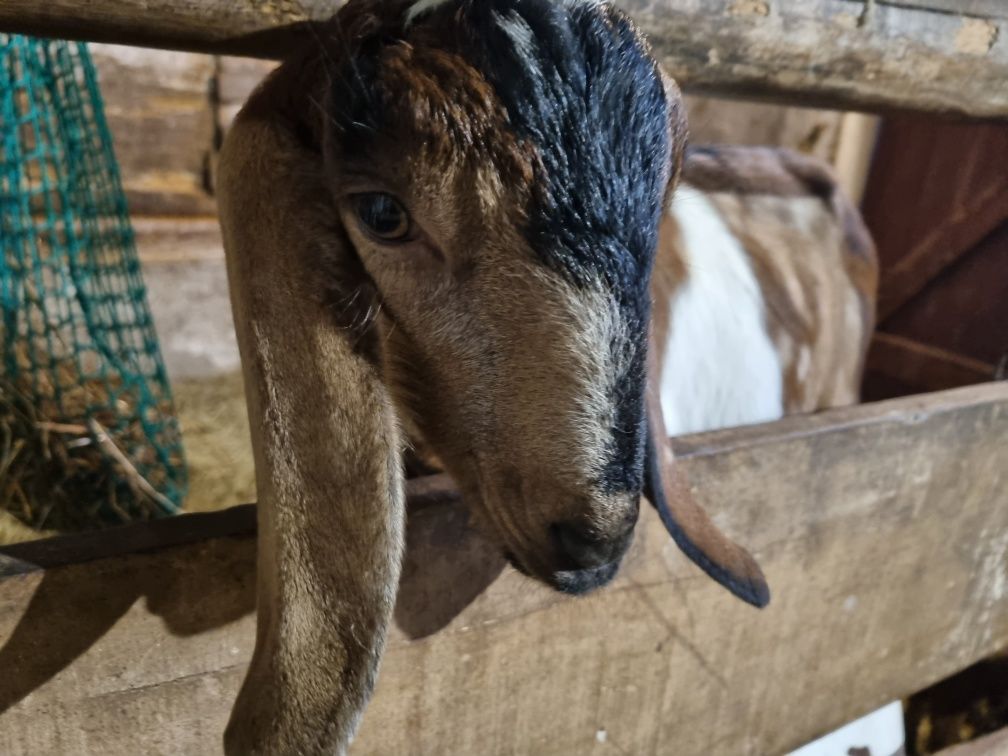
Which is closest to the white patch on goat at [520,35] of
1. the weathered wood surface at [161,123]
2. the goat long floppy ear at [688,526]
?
the goat long floppy ear at [688,526]

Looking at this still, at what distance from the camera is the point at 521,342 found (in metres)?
0.70

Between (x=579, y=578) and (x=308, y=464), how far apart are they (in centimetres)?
30

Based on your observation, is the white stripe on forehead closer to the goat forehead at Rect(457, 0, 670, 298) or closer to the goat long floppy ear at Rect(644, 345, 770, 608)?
the goat forehead at Rect(457, 0, 670, 298)

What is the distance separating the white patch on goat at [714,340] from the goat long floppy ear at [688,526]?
28.4 inches

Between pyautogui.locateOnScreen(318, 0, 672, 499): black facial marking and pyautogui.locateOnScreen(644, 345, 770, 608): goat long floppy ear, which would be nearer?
pyautogui.locateOnScreen(318, 0, 672, 499): black facial marking

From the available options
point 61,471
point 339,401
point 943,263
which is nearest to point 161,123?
point 61,471

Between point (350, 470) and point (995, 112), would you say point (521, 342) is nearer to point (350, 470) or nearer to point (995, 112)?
point (350, 470)

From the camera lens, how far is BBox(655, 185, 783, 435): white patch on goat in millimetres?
1820

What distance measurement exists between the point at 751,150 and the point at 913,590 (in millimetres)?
1361

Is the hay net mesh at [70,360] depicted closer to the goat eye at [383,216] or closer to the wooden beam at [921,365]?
the goat eye at [383,216]

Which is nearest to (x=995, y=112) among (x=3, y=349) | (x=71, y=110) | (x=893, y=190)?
(x=893, y=190)

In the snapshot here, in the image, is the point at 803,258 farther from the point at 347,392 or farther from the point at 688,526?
the point at 347,392

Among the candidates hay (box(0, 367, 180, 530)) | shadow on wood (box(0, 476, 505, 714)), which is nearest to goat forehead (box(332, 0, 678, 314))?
shadow on wood (box(0, 476, 505, 714))

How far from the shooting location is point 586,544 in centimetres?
71
